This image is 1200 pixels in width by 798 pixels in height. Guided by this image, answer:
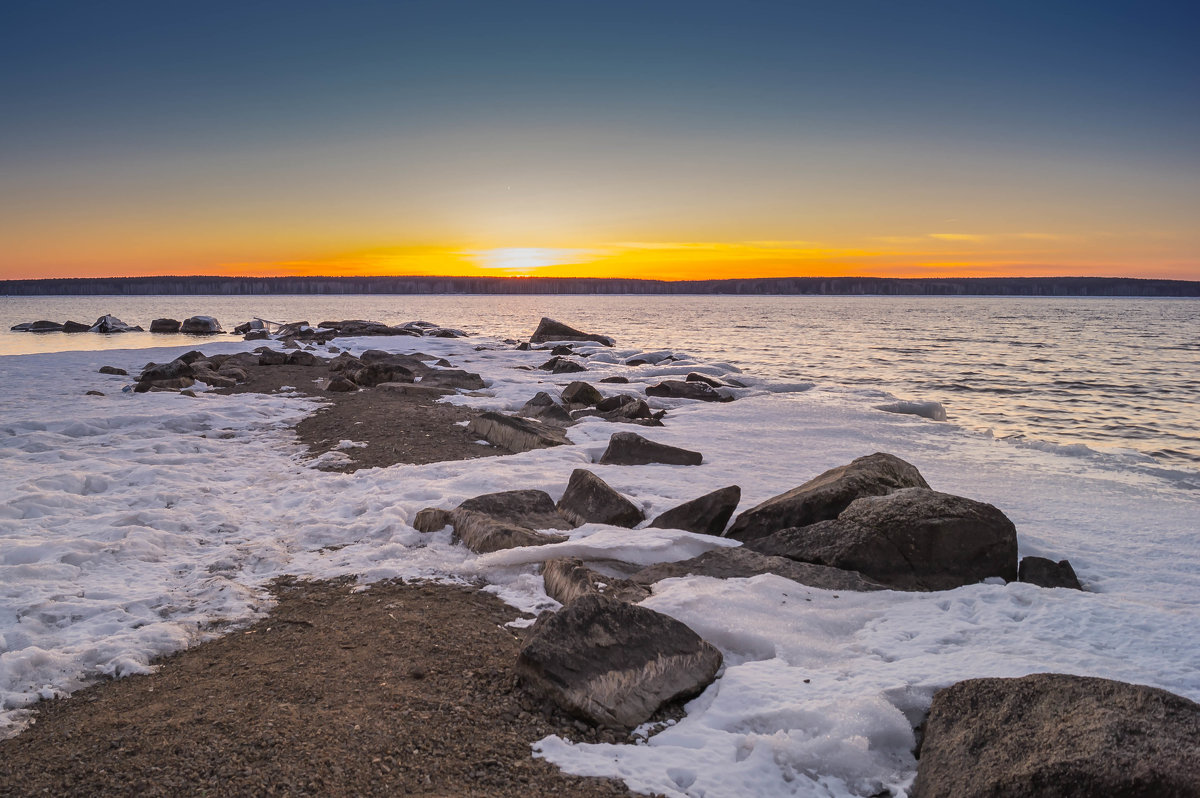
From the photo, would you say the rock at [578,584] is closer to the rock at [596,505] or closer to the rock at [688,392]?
the rock at [596,505]

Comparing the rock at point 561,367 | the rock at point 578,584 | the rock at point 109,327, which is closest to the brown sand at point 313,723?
the rock at point 578,584

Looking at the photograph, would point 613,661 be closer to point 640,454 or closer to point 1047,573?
point 1047,573

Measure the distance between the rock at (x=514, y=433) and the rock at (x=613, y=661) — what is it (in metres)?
5.83

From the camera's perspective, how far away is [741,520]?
6230 millimetres

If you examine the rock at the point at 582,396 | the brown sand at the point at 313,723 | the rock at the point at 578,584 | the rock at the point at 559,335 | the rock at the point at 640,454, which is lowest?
the brown sand at the point at 313,723

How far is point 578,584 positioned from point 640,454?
13.9 feet

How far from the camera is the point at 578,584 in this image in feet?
15.8

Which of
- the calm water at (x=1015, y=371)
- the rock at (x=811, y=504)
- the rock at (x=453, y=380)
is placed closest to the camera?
the rock at (x=811, y=504)

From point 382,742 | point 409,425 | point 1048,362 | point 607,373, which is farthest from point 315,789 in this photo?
point 1048,362

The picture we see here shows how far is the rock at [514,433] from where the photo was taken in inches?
383

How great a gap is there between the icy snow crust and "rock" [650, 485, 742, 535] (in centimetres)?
38

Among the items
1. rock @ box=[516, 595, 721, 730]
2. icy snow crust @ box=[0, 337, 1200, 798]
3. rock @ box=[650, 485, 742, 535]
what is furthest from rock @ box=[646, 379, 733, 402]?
rock @ box=[516, 595, 721, 730]

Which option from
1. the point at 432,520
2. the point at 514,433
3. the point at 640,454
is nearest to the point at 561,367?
the point at 514,433

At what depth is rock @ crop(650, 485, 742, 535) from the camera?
20.6 ft
